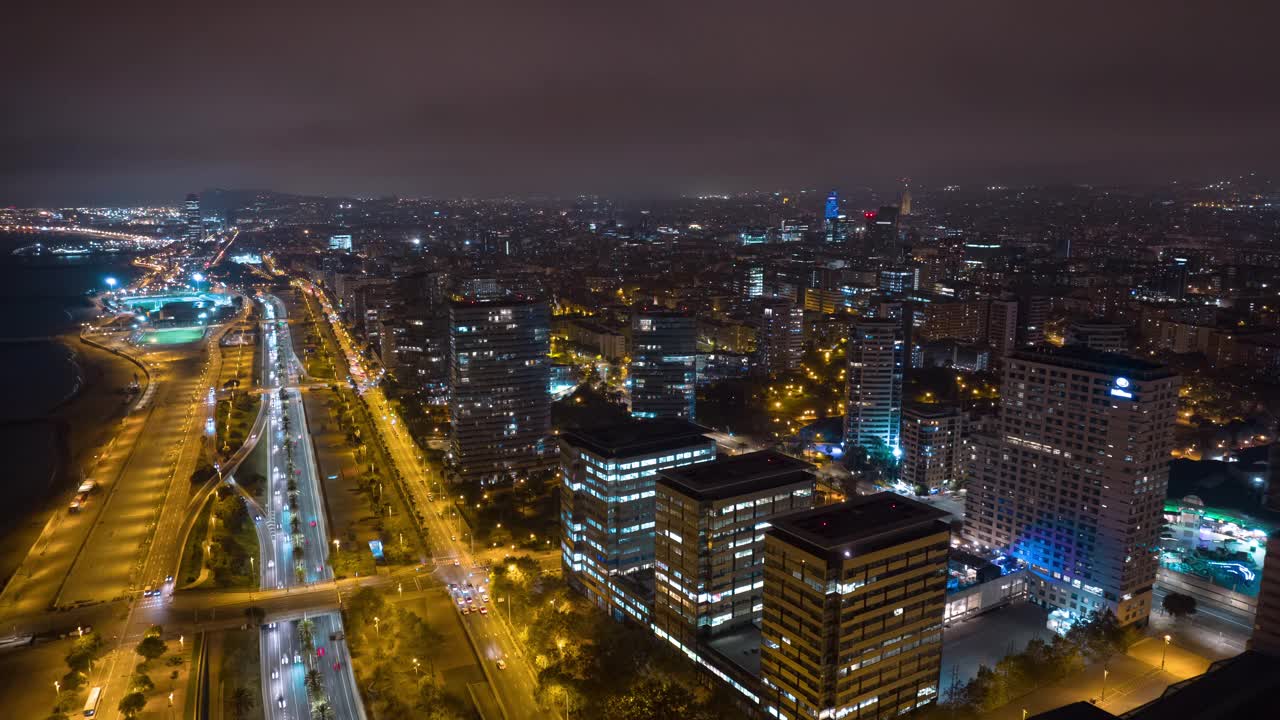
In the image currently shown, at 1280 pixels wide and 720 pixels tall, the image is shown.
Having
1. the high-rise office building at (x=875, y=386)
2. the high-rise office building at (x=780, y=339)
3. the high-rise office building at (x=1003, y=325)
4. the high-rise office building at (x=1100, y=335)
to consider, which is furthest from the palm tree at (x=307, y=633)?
the high-rise office building at (x=1003, y=325)

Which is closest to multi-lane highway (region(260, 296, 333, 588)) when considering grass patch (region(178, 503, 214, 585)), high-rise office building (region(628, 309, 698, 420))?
grass patch (region(178, 503, 214, 585))

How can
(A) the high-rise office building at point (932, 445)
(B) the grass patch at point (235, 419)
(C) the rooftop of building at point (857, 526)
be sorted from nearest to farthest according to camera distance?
1. (C) the rooftop of building at point (857, 526)
2. (A) the high-rise office building at point (932, 445)
3. (B) the grass patch at point (235, 419)

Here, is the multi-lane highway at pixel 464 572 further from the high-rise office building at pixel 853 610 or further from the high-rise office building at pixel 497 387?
the high-rise office building at pixel 853 610

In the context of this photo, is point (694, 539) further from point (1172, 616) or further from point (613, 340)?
point (613, 340)

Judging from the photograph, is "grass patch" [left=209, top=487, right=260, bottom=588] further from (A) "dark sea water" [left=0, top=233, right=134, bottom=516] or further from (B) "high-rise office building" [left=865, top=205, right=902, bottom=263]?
(B) "high-rise office building" [left=865, top=205, right=902, bottom=263]

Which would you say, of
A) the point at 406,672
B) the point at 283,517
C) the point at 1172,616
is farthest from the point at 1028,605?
the point at 283,517
